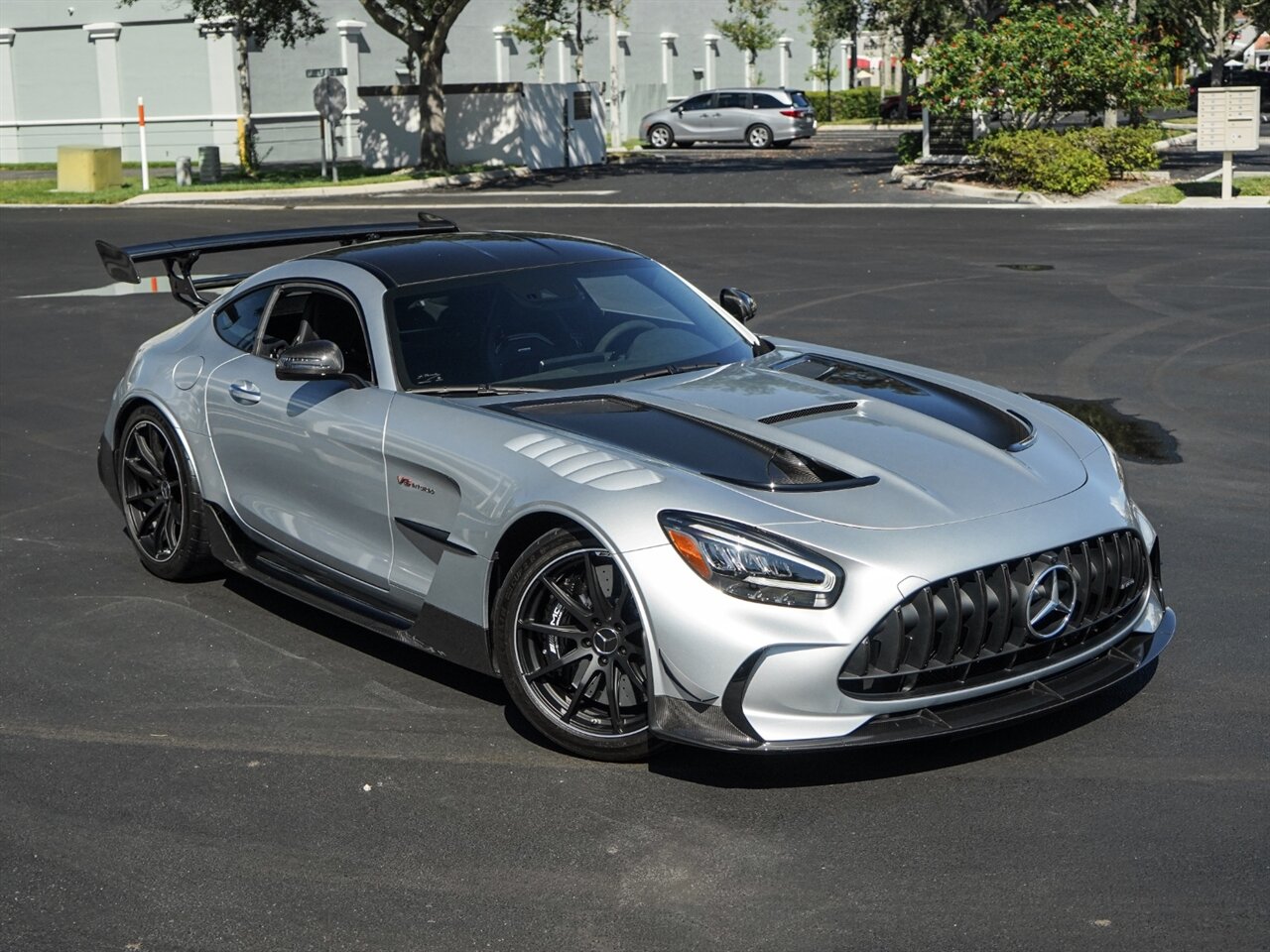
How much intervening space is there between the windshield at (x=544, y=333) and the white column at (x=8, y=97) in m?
48.5

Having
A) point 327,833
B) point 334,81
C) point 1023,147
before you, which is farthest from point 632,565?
point 334,81

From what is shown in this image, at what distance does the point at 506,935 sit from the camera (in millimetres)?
3895

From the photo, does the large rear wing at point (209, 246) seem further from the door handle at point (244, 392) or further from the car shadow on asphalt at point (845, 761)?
the car shadow on asphalt at point (845, 761)

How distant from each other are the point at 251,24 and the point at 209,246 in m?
33.5

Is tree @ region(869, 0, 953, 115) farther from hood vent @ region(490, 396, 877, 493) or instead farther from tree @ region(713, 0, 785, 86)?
hood vent @ region(490, 396, 877, 493)

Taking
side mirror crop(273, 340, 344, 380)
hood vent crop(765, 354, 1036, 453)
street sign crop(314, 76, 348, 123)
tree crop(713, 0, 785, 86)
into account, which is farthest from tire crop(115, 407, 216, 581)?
tree crop(713, 0, 785, 86)

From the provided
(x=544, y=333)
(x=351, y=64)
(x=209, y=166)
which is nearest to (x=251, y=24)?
(x=209, y=166)

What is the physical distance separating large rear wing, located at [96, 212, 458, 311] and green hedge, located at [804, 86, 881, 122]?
66655mm

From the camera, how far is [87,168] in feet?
117

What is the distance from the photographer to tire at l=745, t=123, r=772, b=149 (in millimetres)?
51312

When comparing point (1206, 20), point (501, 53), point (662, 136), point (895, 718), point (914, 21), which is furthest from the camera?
point (1206, 20)

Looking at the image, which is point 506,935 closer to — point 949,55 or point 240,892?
point 240,892

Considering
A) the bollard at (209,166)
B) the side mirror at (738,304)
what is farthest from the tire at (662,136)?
the side mirror at (738,304)

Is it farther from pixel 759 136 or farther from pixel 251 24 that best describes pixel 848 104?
pixel 251 24
